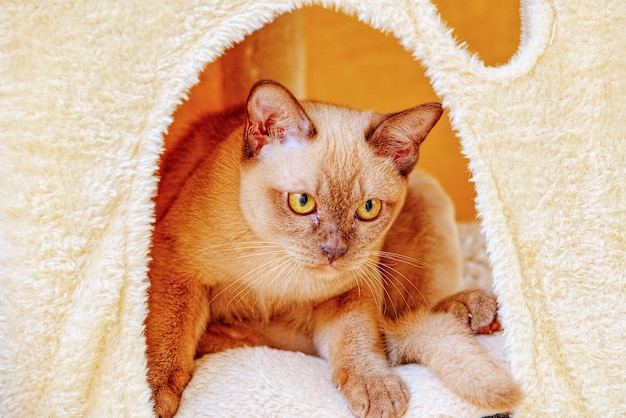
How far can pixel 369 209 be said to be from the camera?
1.29 metres

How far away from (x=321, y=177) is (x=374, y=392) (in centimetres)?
42

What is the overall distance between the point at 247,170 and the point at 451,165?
5.35 feet

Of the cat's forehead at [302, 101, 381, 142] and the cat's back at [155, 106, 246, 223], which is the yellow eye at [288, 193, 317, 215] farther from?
the cat's back at [155, 106, 246, 223]

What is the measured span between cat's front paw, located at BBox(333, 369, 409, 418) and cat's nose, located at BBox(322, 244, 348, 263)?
0.77 feet

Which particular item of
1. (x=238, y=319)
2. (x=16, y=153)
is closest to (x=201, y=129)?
(x=238, y=319)

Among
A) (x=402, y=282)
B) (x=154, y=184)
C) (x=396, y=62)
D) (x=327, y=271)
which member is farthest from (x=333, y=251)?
(x=396, y=62)

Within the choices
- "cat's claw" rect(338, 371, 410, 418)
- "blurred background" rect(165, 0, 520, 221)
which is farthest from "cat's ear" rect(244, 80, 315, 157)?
"blurred background" rect(165, 0, 520, 221)

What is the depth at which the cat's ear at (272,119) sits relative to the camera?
46.3 inches

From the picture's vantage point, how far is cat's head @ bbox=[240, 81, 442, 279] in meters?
1.21

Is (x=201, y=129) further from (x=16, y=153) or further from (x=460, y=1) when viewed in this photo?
(x=460, y=1)

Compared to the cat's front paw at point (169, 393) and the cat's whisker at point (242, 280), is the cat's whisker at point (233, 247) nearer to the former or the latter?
the cat's whisker at point (242, 280)

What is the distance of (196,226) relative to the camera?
1313mm

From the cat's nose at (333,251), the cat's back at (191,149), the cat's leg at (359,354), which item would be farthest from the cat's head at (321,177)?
the cat's back at (191,149)

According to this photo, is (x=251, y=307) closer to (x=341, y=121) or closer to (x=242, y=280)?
(x=242, y=280)
